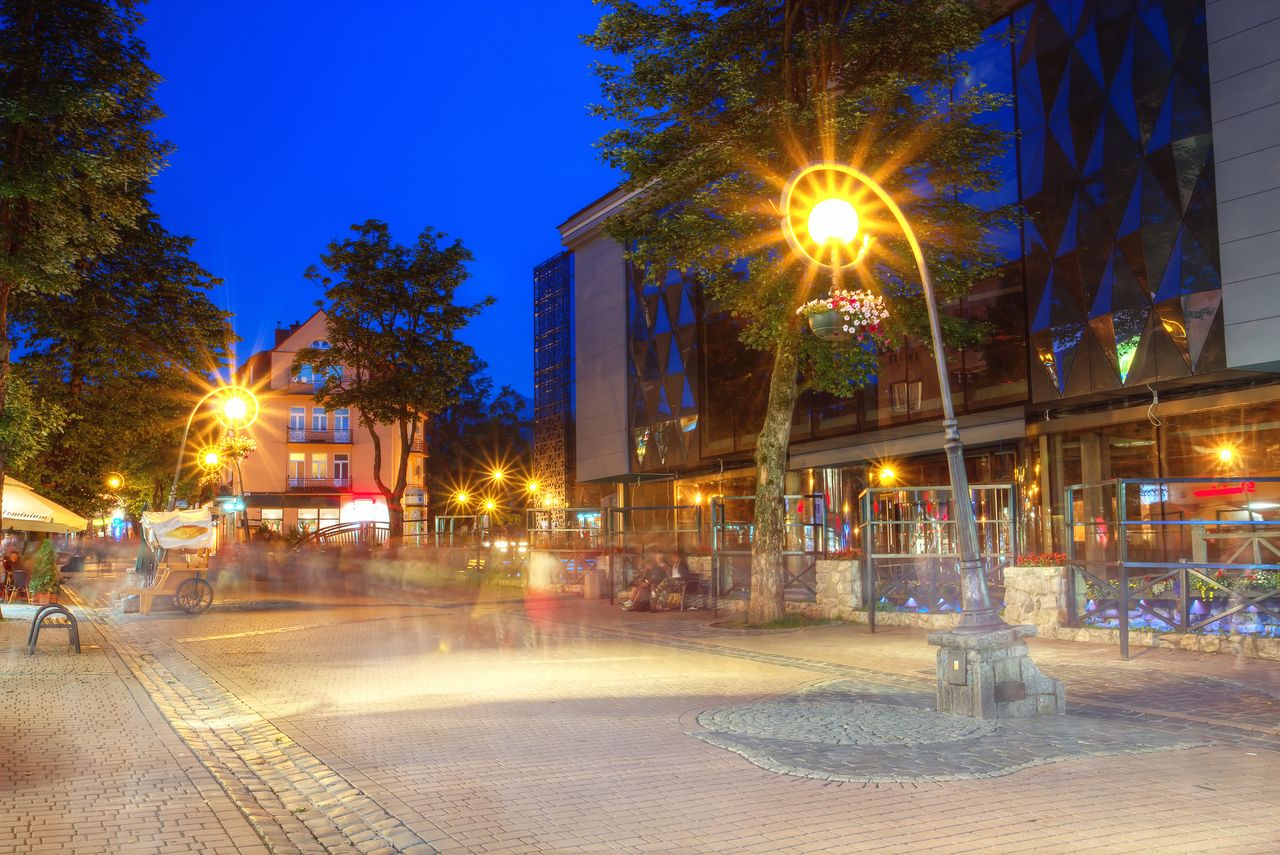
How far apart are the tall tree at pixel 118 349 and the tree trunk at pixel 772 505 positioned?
17.2 metres

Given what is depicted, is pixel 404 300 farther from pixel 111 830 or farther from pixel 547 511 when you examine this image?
pixel 111 830

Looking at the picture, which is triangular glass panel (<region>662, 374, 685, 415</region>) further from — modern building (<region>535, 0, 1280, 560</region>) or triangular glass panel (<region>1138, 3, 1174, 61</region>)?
triangular glass panel (<region>1138, 3, 1174, 61</region>)

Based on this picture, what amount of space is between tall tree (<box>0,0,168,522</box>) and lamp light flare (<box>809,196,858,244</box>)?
50.3 feet

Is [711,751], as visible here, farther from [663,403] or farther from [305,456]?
[305,456]

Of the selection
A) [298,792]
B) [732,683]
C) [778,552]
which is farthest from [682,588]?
[298,792]

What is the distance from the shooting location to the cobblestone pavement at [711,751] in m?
5.94

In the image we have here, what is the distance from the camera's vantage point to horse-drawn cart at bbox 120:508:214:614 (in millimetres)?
23938

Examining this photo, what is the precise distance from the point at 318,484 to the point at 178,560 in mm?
42047

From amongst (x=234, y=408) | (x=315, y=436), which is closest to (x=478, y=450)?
(x=315, y=436)

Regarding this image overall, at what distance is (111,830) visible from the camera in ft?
19.8

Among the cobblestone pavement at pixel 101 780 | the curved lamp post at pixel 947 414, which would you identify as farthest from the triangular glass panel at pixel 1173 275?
the cobblestone pavement at pixel 101 780

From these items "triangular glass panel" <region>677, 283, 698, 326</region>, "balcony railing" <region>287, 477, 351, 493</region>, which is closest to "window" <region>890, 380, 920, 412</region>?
"triangular glass panel" <region>677, 283, 698, 326</region>

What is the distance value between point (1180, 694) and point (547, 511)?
21563 millimetres

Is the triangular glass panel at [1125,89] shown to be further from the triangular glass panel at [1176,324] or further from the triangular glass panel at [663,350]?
the triangular glass panel at [663,350]
